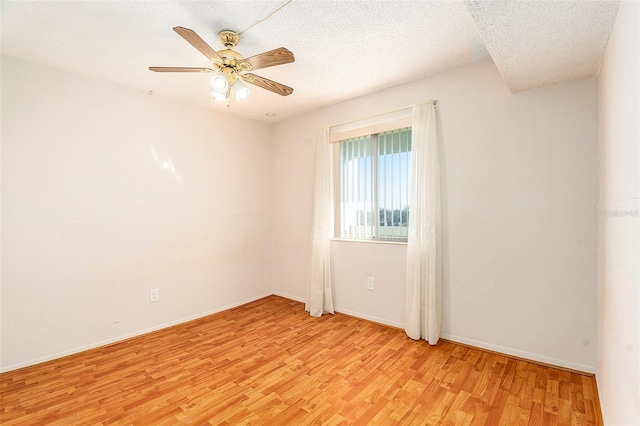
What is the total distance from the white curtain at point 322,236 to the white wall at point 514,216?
2.52ft

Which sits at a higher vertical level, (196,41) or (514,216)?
(196,41)

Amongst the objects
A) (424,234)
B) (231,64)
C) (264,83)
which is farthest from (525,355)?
(231,64)

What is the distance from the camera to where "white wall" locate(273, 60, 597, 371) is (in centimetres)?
220

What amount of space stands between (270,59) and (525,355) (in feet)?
10.1

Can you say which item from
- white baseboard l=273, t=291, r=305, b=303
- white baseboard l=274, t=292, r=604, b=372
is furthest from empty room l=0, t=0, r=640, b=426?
white baseboard l=273, t=291, r=305, b=303

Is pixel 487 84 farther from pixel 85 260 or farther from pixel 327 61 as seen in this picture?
pixel 85 260

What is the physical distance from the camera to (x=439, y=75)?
2840 mm

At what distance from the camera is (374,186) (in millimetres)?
3424

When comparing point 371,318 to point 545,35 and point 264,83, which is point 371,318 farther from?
point 545,35

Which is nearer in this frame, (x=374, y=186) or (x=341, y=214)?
(x=374, y=186)

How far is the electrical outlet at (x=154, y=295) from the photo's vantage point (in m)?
3.21

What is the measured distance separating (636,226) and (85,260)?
12.7 feet

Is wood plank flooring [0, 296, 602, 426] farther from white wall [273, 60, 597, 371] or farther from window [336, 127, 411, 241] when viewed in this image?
window [336, 127, 411, 241]

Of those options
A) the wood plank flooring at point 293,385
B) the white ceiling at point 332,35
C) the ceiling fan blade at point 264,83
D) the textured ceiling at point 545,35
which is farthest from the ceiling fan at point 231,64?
the wood plank flooring at point 293,385
